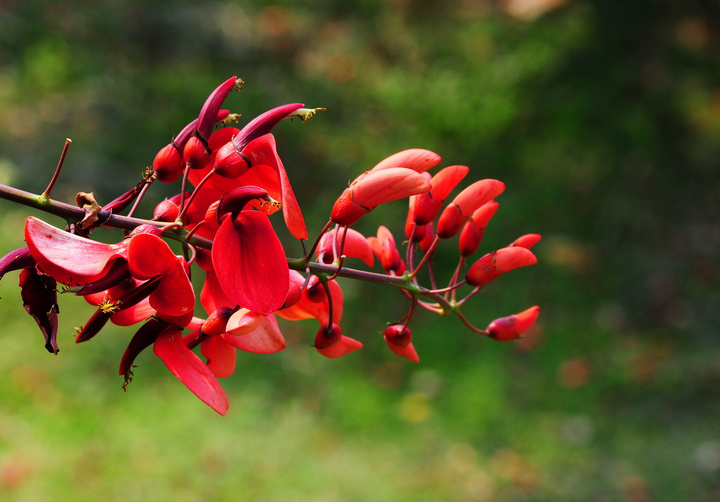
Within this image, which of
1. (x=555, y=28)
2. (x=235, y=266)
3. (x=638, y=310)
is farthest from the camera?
(x=555, y=28)

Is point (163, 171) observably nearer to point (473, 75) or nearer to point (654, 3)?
point (473, 75)

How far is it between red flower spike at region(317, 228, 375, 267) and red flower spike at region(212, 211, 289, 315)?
0.55ft

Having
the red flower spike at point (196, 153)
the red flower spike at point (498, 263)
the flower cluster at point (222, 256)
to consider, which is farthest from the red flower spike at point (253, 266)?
the red flower spike at point (498, 263)

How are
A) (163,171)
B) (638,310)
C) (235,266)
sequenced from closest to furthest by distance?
1. (235,266)
2. (163,171)
3. (638,310)

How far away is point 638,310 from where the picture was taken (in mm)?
3316

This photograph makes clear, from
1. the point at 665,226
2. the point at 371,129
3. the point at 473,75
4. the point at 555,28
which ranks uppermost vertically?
the point at 555,28

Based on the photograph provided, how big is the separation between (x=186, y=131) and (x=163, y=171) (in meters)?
0.05

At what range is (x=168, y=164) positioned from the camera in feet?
2.08

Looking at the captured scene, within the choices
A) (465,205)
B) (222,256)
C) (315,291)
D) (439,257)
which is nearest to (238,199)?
(222,256)

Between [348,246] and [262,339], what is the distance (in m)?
0.20

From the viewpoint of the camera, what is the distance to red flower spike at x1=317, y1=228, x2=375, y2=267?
0.71 m

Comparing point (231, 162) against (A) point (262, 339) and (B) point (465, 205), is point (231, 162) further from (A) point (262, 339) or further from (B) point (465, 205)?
(B) point (465, 205)

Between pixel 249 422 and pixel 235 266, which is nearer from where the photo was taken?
pixel 235 266

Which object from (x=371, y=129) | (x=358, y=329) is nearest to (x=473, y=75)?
(x=371, y=129)
